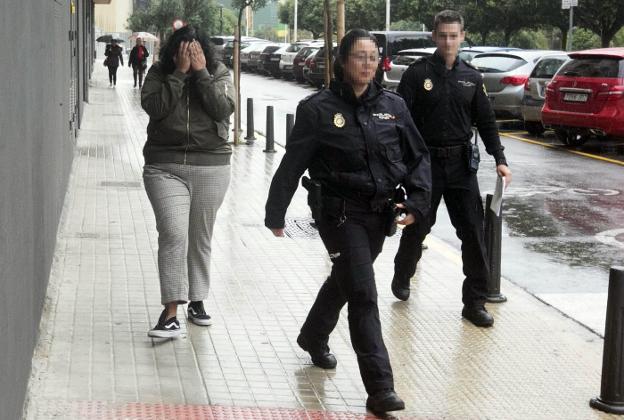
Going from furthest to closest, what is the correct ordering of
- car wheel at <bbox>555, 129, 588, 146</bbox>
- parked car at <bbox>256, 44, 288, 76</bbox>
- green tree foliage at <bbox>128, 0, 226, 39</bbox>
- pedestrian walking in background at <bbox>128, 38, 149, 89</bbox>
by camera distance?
green tree foliage at <bbox>128, 0, 226, 39</bbox> < parked car at <bbox>256, 44, 288, 76</bbox> < pedestrian walking in background at <bbox>128, 38, 149, 89</bbox> < car wheel at <bbox>555, 129, 588, 146</bbox>

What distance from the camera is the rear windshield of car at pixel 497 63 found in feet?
82.4

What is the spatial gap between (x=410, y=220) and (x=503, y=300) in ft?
8.94

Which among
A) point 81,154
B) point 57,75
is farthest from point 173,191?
point 81,154

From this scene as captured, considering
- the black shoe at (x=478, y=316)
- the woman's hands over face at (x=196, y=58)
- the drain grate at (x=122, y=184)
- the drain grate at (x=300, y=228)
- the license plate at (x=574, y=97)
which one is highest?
the woman's hands over face at (x=196, y=58)

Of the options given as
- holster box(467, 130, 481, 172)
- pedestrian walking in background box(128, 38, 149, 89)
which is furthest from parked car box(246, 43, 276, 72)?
holster box(467, 130, 481, 172)

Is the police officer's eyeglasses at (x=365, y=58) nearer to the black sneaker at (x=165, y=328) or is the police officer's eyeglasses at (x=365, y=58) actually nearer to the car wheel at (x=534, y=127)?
the black sneaker at (x=165, y=328)

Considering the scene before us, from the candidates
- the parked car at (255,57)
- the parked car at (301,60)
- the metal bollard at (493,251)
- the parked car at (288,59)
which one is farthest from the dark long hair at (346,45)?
the parked car at (255,57)

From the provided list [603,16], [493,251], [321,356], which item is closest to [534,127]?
[493,251]

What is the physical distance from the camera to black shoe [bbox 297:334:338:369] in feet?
21.2

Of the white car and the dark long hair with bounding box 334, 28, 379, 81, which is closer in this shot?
the dark long hair with bounding box 334, 28, 379, 81

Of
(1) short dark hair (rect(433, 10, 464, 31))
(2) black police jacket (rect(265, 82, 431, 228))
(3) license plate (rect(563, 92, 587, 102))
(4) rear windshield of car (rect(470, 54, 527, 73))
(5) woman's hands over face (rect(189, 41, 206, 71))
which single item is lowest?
(3) license plate (rect(563, 92, 587, 102))

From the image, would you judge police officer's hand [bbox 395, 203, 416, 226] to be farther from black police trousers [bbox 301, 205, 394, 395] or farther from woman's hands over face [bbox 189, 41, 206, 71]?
woman's hands over face [bbox 189, 41, 206, 71]

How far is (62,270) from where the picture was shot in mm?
8719

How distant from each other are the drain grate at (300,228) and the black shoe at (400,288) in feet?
9.01
